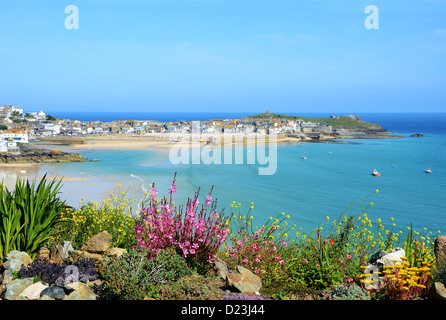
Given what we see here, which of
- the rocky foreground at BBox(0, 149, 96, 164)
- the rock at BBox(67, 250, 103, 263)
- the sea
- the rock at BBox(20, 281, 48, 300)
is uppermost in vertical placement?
the rock at BBox(67, 250, 103, 263)

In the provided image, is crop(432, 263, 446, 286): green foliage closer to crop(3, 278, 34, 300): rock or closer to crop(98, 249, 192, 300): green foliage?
crop(98, 249, 192, 300): green foliage

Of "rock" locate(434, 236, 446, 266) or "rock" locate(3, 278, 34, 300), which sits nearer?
"rock" locate(3, 278, 34, 300)

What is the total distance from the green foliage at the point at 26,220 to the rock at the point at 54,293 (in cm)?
130

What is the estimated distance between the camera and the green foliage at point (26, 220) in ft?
17.0

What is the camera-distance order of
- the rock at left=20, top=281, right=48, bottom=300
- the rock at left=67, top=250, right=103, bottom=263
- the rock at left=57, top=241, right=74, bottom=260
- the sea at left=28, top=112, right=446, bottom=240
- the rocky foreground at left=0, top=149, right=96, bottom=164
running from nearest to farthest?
1. the rock at left=20, top=281, right=48, bottom=300
2. the rock at left=67, top=250, right=103, bottom=263
3. the rock at left=57, top=241, right=74, bottom=260
4. the sea at left=28, top=112, right=446, bottom=240
5. the rocky foreground at left=0, top=149, right=96, bottom=164

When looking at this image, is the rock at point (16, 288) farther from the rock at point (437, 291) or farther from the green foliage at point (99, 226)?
the rock at point (437, 291)

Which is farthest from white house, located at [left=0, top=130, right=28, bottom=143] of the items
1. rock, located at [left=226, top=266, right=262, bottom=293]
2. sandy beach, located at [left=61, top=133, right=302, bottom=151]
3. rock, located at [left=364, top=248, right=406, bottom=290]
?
rock, located at [left=364, top=248, right=406, bottom=290]

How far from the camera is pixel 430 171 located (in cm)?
4284

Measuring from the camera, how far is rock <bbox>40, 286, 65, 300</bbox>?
160 inches

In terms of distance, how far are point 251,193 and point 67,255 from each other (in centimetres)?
2333

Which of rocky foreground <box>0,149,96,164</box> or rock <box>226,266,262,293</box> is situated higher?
rock <box>226,266,262,293</box>

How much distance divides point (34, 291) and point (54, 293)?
0.97 ft

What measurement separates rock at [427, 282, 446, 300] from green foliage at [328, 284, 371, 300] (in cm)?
66
